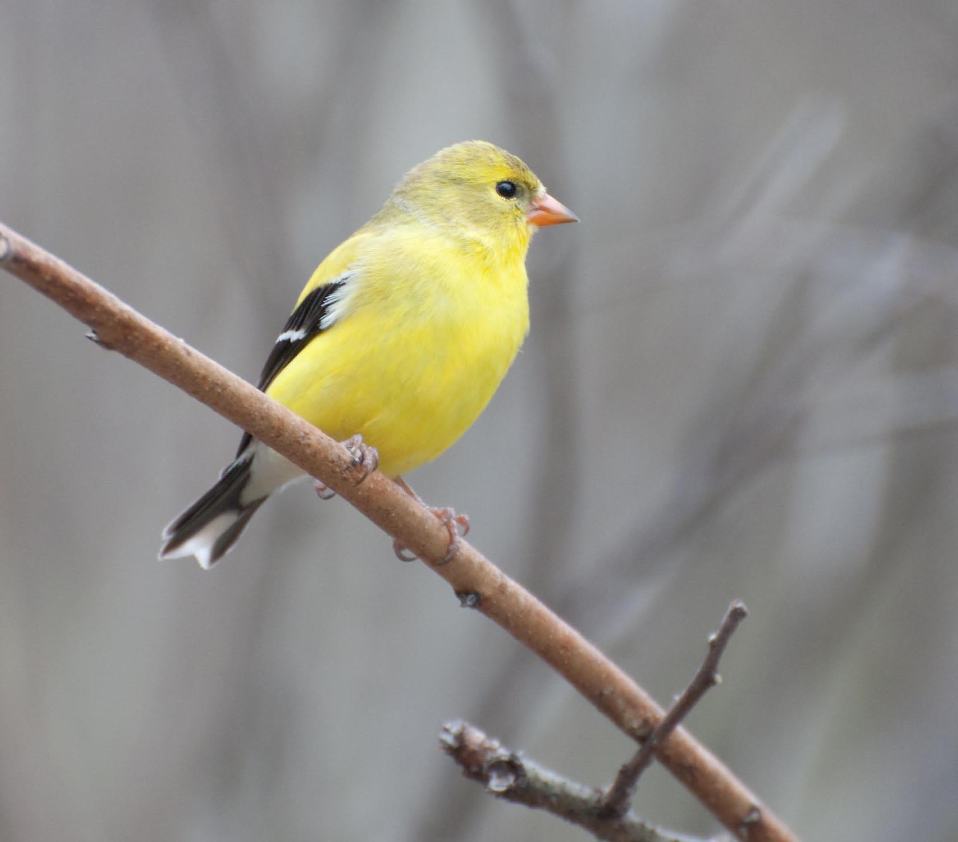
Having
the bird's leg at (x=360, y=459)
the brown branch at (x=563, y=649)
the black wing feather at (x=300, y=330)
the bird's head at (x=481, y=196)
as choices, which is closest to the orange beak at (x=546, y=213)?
the bird's head at (x=481, y=196)

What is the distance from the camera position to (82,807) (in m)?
6.06

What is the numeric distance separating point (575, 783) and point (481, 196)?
7.39 feet

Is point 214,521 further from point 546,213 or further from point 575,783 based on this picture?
point 575,783

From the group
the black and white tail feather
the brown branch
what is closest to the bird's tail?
the black and white tail feather

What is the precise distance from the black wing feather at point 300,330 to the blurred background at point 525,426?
892 millimetres

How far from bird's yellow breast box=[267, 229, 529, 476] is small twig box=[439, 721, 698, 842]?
3.63 feet

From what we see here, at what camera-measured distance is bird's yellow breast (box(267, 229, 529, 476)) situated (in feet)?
11.7

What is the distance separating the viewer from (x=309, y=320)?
3914mm

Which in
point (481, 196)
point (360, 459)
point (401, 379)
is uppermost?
point (481, 196)

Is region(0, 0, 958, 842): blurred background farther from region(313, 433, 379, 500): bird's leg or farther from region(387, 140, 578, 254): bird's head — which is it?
region(313, 433, 379, 500): bird's leg

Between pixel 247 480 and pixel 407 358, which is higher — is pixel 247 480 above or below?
below

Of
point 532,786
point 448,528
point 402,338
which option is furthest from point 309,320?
point 532,786

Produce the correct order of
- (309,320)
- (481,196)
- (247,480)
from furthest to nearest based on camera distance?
(481,196)
(247,480)
(309,320)

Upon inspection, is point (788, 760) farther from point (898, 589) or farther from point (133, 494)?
point (133, 494)
